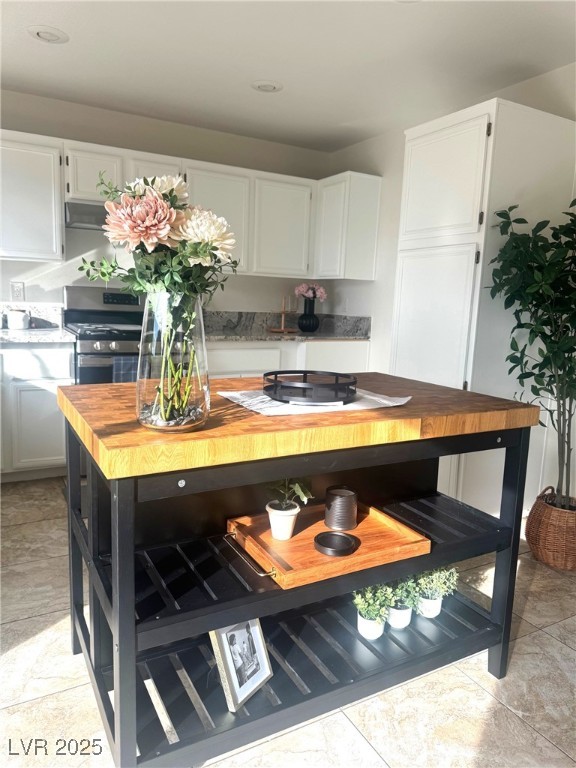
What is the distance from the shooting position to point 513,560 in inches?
69.9

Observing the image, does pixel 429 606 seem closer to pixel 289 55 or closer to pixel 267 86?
pixel 289 55

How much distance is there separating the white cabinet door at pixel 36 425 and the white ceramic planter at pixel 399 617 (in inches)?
99.2

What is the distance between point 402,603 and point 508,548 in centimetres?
38

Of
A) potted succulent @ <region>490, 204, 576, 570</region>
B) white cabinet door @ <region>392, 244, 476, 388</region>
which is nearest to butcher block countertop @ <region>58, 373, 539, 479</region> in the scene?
potted succulent @ <region>490, 204, 576, 570</region>

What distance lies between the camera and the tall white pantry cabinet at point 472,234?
8.95 ft

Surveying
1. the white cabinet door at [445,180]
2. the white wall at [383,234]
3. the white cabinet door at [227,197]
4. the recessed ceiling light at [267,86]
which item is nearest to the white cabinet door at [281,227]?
the white cabinet door at [227,197]

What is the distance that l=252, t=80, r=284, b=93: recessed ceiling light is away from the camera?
11.0 ft

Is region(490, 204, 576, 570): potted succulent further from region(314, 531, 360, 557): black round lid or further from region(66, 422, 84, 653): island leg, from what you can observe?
region(66, 422, 84, 653): island leg

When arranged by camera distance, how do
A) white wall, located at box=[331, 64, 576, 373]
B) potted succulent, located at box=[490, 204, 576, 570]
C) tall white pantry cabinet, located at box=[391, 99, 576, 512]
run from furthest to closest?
1. white wall, located at box=[331, 64, 576, 373]
2. tall white pantry cabinet, located at box=[391, 99, 576, 512]
3. potted succulent, located at box=[490, 204, 576, 570]

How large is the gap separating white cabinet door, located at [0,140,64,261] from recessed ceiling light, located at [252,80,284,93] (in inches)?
52.6

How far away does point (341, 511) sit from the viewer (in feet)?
5.38

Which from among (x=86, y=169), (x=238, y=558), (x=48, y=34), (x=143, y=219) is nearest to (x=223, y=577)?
(x=238, y=558)

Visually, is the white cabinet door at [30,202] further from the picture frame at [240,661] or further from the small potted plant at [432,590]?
the small potted plant at [432,590]

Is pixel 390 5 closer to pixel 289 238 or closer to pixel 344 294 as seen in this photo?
pixel 289 238
